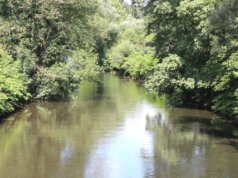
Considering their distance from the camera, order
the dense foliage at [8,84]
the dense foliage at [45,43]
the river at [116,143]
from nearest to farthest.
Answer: the river at [116,143], the dense foliage at [8,84], the dense foliage at [45,43]

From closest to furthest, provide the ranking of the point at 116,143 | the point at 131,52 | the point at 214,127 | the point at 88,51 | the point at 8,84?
the point at 116,143
the point at 214,127
the point at 8,84
the point at 88,51
the point at 131,52

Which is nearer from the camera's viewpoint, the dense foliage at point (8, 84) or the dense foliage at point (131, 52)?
the dense foliage at point (8, 84)

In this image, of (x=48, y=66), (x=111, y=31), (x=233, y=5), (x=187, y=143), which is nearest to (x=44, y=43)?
(x=48, y=66)

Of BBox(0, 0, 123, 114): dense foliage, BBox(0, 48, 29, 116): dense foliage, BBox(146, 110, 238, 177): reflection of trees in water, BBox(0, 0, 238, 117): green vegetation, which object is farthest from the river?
BBox(0, 0, 123, 114): dense foliage

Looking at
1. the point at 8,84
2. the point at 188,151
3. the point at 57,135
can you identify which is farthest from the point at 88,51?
the point at 188,151

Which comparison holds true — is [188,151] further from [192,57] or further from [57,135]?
[192,57]

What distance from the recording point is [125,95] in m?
45.3

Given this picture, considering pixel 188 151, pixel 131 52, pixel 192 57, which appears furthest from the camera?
pixel 131 52

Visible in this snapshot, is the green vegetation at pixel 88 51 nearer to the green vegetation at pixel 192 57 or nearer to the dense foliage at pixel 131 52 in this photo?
the green vegetation at pixel 192 57

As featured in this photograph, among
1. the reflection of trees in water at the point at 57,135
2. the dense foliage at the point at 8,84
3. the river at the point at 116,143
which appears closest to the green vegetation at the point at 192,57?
the river at the point at 116,143

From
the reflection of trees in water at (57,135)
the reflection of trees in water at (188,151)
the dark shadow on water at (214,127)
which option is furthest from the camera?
the dark shadow on water at (214,127)

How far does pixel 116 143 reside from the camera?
23328mm

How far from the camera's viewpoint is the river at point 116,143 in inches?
727

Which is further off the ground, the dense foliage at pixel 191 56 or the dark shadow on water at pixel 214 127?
the dense foliage at pixel 191 56
